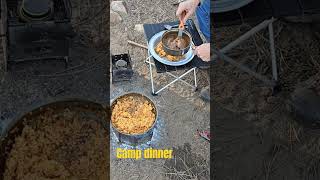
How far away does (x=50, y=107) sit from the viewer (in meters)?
4.23

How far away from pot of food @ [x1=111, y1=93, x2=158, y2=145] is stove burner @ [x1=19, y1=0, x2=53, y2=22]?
1061mm

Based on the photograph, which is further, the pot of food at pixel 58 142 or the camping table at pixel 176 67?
the camping table at pixel 176 67

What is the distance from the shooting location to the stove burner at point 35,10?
474cm

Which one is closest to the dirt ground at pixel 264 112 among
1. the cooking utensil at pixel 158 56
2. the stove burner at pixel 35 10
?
the cooking utensil at pixel 158 56

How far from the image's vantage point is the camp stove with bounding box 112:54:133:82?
503 centimetres

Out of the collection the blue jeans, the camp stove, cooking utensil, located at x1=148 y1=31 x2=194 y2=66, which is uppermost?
the blue jeans

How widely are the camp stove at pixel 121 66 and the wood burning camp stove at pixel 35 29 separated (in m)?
0.50

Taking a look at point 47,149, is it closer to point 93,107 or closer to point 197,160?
point 93,107

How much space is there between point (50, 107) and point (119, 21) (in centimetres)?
168

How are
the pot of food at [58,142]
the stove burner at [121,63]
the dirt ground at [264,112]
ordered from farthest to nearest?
the stove burner at [121,63]
the dirt ground at [264,112]
the pot of food at [58,142]

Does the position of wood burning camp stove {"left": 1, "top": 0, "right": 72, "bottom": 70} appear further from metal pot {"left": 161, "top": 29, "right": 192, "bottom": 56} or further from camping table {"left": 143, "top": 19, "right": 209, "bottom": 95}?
metal pot {"left": 161, "top": 29, "right": 192, "bottom": 56}

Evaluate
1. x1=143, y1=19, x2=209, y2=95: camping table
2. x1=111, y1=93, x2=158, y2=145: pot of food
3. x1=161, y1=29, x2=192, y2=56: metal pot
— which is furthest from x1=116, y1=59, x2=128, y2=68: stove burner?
x1=161, y1=29, x2=192, y2=56: metal pot

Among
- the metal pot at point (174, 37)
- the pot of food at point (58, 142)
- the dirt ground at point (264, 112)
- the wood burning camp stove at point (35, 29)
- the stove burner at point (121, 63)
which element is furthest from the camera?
the stove burner at point (121, 63)

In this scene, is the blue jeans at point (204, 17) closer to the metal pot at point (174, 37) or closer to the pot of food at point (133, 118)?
the metal pot at point (174, 37)
